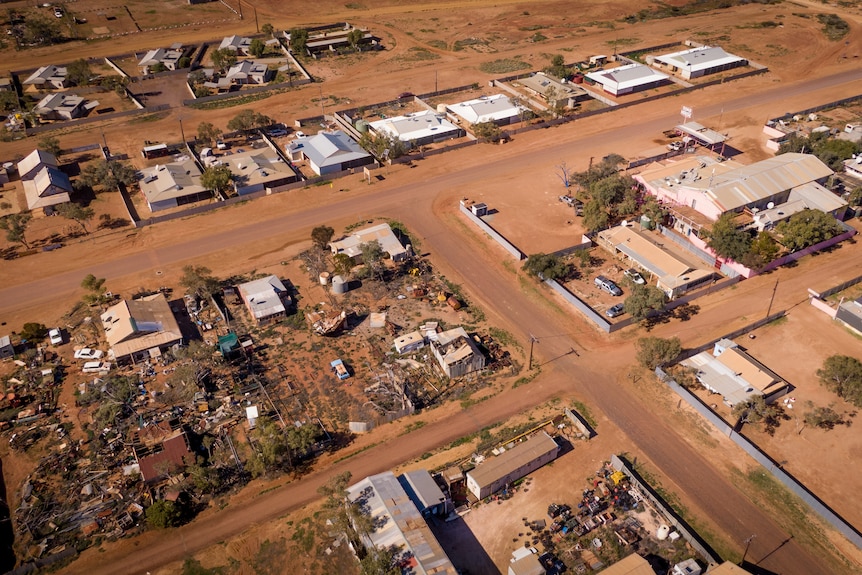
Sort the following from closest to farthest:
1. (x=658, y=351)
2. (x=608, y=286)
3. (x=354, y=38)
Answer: (x=658, y=351) < (x=608, y=286) < (x=354, y=38)

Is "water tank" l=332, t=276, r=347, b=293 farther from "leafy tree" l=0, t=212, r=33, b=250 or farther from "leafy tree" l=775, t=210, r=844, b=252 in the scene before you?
"leafy tree" l=775, t=210, r=844, b=252

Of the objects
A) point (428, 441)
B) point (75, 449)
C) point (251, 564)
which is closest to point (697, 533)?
point (428, 441)

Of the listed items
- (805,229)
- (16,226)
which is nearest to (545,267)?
(805,229)

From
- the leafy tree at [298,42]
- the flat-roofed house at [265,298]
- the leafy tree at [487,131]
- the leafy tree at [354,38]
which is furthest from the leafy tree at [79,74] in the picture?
the flat-roofed house at [265,298]

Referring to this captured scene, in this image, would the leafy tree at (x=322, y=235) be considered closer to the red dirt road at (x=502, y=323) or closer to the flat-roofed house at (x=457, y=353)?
the red dirt road at (x=502, y=323)

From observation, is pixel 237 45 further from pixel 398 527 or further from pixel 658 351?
pixel 398 527
